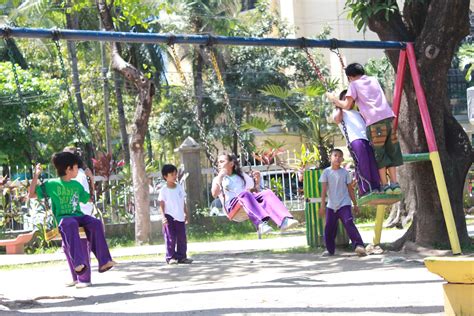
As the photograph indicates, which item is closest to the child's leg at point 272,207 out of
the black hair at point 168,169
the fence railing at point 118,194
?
the black hair at point 168,169

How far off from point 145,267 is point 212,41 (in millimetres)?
3449

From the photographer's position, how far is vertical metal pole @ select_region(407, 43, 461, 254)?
1096cm

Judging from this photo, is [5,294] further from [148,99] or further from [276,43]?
[148,99]

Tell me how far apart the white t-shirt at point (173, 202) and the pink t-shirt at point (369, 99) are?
3.15 m

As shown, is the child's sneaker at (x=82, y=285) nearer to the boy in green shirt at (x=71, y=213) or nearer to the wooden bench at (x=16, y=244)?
the boy in green shirt at (x=71, y=213)

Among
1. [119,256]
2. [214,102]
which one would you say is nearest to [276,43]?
[119,256]

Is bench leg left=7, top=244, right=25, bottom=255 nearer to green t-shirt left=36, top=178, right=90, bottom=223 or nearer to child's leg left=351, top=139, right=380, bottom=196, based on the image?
green t-shirt left=36, top=178, right=90, bottom=223

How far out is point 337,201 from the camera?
12227 millimetres

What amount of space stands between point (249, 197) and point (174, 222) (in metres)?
2.12

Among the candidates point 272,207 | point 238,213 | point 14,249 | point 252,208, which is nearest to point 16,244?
point 14,249

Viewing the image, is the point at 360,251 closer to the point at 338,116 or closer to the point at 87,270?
the point at 338,116

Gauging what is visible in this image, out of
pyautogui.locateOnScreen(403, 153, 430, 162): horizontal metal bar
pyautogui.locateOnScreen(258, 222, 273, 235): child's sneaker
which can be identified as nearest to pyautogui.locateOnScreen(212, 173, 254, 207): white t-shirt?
pyautogui.locateOnScreen(258, 222, 273, 235): child's sneaker

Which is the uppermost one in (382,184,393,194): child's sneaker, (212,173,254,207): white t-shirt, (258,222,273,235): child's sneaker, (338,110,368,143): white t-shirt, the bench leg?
(338,110,368,143): white t-shirt

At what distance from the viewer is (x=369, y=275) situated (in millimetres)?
9516
